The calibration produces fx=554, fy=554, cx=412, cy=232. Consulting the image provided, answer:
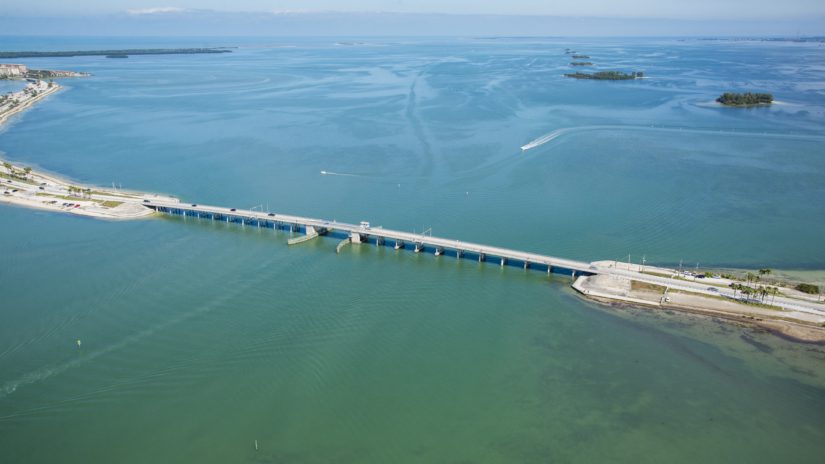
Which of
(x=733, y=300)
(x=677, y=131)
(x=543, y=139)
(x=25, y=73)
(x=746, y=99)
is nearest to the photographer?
(x=733, y=300)

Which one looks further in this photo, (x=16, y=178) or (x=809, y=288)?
(x=16, y=178)

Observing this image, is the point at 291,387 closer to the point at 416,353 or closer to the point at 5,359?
the point at 416,353

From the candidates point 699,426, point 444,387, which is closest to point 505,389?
point 444,387

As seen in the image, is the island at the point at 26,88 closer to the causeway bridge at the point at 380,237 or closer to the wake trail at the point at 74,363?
the causeway bridge at the point at 380,237

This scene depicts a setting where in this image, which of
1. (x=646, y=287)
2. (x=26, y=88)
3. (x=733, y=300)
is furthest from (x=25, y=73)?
(x=733, y=300)

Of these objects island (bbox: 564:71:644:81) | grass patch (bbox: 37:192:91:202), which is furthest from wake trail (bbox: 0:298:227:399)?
island (bbox: 564:71:644:81)

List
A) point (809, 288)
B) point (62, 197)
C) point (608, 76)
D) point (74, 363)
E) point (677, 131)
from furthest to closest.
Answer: point (608, 76) → point (677, 131) → point (62, 197) → point (809, 288) → point (74, 363)

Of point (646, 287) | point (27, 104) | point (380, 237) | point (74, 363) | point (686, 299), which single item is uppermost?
point (27, 104)

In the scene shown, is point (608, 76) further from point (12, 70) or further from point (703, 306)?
point (12, 70)

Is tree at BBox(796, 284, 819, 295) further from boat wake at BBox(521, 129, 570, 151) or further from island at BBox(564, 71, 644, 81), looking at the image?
island at BBox(564, 71, 644, 81)
